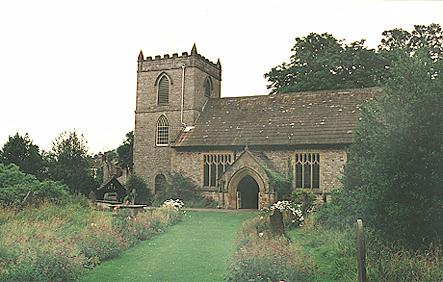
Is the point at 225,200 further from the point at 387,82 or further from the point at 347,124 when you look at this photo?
the point at 387,82

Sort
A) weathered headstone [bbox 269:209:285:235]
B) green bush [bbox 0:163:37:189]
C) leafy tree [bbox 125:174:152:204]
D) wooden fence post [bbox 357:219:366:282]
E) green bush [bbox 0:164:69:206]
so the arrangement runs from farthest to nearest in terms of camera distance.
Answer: leafy tree [bbox 125:174:152:204], green bush [bbox 0:163:37:189], green bush [bbox 0:164:69:206], weathered headstone [bbox 269:209:285:235], wooden fence post [bbox 357:219:366:282]

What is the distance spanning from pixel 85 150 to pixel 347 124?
19.7 m

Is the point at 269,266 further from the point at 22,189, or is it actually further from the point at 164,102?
the point at 164,102

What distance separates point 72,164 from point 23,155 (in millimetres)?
3473

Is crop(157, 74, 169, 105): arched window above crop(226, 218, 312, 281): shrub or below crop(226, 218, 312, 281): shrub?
above

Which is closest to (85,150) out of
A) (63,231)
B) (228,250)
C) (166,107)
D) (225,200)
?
(166,107)

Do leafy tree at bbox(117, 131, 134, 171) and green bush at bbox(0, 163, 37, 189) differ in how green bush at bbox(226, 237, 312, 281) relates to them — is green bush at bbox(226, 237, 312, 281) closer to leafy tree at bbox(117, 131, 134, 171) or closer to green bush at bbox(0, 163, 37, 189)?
green bush at bbox(0, 163, 37, 189)

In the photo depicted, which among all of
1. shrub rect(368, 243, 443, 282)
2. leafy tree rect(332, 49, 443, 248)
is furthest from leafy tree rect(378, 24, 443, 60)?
shrub rect(368, 243, 443, 282)

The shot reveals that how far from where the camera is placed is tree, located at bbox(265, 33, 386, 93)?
129ft

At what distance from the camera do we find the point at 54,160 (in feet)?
123

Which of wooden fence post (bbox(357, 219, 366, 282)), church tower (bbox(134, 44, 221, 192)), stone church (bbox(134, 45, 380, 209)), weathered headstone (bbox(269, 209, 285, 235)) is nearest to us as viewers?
wooden fence post (bbox(357, 219, 366, 282))

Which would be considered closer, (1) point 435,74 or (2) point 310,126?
(1) point 435,74

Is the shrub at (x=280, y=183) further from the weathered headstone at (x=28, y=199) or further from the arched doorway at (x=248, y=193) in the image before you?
the weathered headstone at (x=28, y=199)

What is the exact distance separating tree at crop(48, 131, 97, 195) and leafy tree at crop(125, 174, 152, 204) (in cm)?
287
